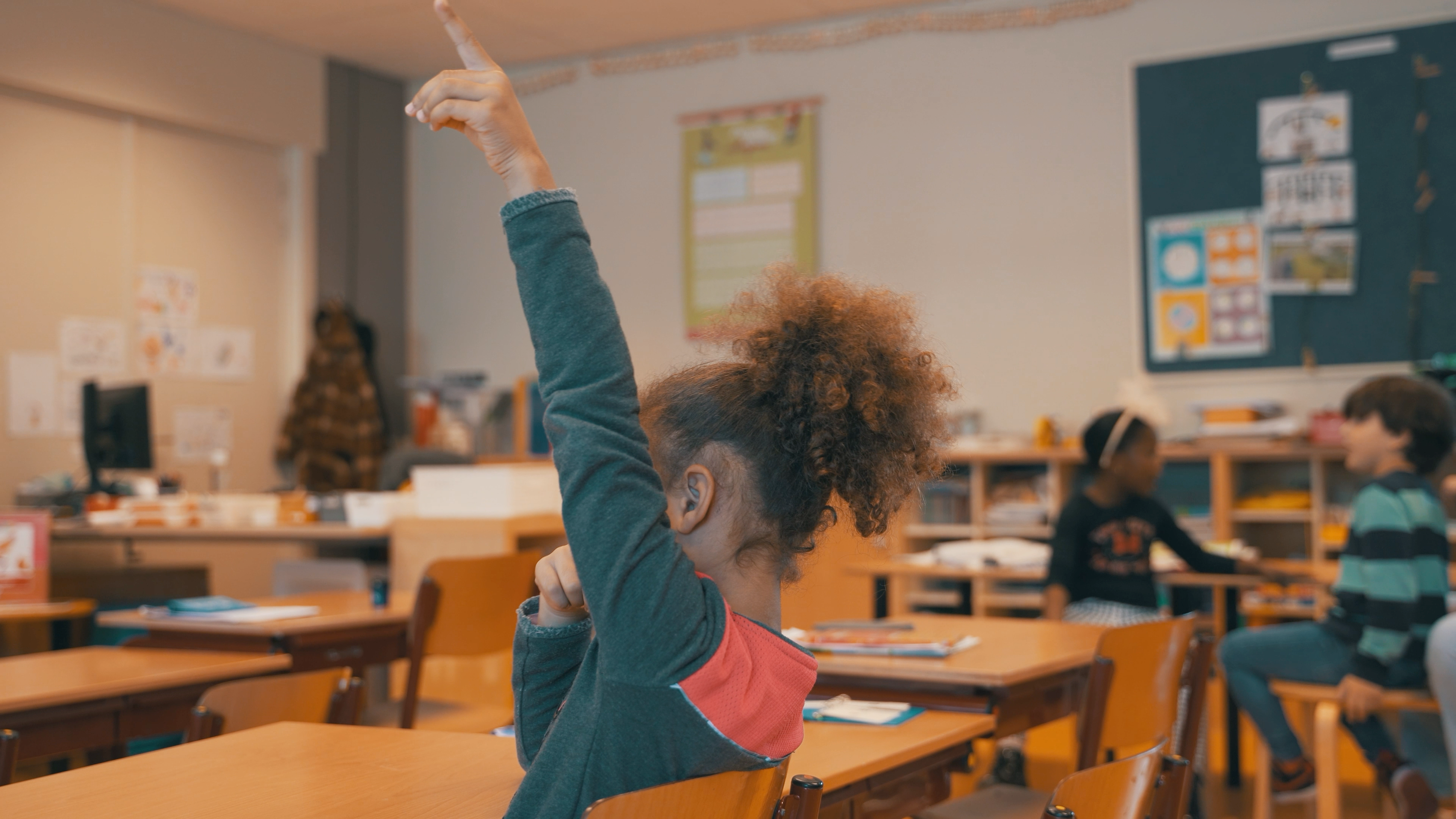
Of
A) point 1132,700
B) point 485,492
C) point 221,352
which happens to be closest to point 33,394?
point 221,352

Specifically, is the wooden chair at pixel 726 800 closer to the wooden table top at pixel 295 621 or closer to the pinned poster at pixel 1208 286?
the wooden table top at pixel 295 621

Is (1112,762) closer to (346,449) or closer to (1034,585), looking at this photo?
(1034,585)

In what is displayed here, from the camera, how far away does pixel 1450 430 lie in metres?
3.12

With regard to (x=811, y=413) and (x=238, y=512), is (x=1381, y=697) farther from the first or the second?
(x=238, y=512)

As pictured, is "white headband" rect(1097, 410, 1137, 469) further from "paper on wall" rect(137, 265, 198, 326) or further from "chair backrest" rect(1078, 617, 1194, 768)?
"paper on wall" rect(137, 265, 198, 326)

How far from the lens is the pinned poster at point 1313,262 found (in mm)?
5473

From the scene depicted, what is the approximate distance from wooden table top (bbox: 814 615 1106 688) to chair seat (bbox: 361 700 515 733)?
102 cm

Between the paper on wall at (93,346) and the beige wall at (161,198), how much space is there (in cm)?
4

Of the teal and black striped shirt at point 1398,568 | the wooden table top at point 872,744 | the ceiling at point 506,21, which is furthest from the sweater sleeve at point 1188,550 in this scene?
the ceiling at point 506,21

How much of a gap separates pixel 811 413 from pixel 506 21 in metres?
6.26

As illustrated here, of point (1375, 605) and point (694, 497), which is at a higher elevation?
point (694, 497)

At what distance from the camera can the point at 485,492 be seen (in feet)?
12.2

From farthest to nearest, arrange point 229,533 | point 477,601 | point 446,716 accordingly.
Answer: point 229,533
point 446,716
point 477,601

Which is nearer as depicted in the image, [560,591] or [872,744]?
[560,591]
